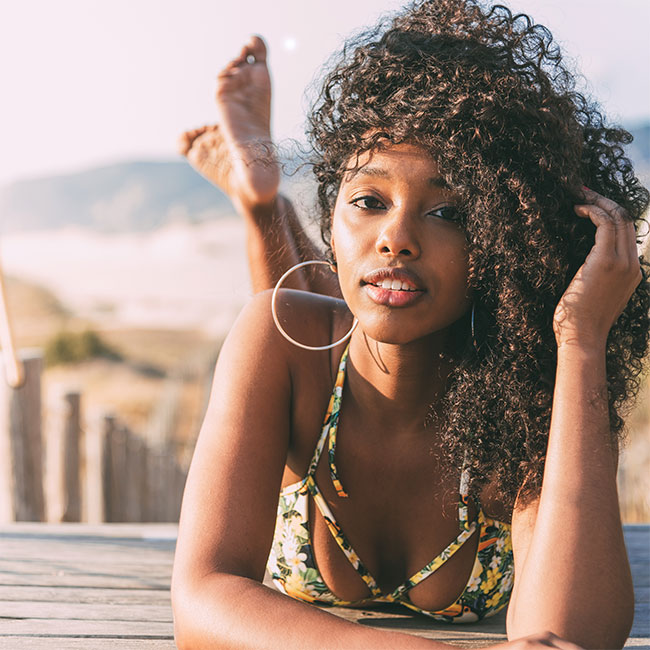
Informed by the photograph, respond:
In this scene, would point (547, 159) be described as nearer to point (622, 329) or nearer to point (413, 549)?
point (622, 329)

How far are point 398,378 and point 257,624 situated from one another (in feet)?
2.37

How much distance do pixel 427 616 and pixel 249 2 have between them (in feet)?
58.0

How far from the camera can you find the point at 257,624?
158 centimetres

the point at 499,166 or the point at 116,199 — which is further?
the point at 116,199

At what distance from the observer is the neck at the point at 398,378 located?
80.5 inches

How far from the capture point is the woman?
5.58 feet

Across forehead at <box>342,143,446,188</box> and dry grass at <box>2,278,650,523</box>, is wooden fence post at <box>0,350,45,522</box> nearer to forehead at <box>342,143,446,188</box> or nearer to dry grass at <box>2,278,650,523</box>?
forehead at <box>342,143,446,188</box>

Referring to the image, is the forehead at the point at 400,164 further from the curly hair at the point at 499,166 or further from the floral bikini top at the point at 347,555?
the floral bikini top at the point at 347,555

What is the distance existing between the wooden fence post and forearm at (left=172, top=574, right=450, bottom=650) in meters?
3.48

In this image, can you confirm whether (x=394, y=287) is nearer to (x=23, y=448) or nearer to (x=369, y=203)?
(x=369, y=203)

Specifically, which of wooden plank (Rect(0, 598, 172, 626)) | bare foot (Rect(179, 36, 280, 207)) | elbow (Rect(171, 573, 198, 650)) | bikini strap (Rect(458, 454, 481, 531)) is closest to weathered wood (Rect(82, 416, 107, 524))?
bare foot (Rect(179, 36, 280, 207))

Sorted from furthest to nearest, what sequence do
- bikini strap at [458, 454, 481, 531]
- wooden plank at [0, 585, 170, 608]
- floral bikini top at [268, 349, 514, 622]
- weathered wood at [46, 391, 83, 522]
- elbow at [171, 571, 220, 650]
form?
weathered wood at [46, 391, 83, 522] < wooden plank at [0, 585, 170, 608] < floral bikini top at [268, 349, 514, 622] < bikini strap at [458, 454, 481, 531] < elbow at [171, 571, 220, 650]

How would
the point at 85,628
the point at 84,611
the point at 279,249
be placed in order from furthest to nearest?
the point at 279,249, the point at 84,611, the point at 85,628

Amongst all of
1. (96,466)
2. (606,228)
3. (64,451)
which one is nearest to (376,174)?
(606,228)
